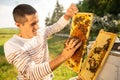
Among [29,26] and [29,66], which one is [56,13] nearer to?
[29,26]

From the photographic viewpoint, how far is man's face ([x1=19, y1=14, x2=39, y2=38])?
85.3 inches

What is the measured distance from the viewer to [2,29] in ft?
17.4

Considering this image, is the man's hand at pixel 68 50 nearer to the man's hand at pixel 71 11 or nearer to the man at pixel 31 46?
the man at pixel 31 46

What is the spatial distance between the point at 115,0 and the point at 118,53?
9.06 ft

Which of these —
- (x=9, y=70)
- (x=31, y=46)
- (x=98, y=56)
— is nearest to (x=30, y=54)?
(x=31, y=46)

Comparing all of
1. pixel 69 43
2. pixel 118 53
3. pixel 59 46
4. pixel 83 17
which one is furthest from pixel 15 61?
pixel 59 46

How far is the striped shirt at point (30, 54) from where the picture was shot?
70.6 inches

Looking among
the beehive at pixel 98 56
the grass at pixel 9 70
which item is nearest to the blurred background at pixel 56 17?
the grass at pixel 9 70

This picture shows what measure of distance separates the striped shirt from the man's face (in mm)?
58

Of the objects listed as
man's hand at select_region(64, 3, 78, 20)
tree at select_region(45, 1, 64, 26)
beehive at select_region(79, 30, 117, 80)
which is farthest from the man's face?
tree at select_region(45, 1, 64, 26)

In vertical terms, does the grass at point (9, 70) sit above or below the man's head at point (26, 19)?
below

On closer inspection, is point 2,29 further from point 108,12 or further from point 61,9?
point 108,12

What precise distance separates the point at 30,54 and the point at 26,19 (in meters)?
0.30

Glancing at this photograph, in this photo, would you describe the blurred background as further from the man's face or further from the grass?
the man's face
